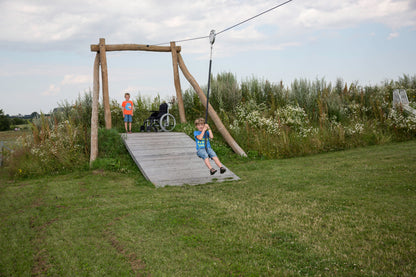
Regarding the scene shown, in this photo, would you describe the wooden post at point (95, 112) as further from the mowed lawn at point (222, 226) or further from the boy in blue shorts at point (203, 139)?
the boy in blue shorts at point (203, 139)

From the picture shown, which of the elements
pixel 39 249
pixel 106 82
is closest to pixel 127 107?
pixel 106 82

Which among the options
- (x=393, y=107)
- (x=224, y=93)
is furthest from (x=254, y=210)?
(x=393, y=107)

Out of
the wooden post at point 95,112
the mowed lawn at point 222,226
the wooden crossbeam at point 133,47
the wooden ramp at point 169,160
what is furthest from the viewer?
the wooden crossbeam at point 133,47

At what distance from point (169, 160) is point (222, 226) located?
550 centimetres

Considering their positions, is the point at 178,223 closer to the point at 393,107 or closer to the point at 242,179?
the point at 242,179

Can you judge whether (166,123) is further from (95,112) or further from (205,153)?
(205,153)

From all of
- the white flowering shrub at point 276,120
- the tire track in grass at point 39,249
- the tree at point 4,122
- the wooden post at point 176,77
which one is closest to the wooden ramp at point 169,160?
the wooden post at point 176,77

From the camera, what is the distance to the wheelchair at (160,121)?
13953 millimetres

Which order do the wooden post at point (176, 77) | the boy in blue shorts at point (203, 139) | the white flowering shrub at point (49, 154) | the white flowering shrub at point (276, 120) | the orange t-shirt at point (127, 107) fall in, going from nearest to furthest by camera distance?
the boy in blue shorts at point (203, 139) → the white flowering shrub at point (49, 154) → the orange t-shirt at point (127, 107) → the white flowering shrub at point (276, 120) → the wooden post at point (176, 77)

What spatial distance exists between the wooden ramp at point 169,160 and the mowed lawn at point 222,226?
0.58 meters

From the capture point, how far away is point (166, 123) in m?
14.1

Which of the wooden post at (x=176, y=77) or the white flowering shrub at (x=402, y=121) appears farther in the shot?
the wooden post at (x=176, y=77)

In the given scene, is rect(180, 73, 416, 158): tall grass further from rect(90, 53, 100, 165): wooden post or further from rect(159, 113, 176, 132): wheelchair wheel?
rect(90, 53, 100, 165): wooden post

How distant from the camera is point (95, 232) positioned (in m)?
5.70
